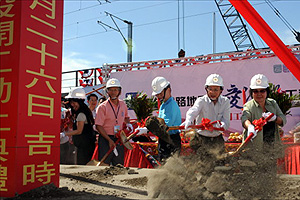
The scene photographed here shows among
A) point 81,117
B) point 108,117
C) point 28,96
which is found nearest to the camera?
point 28,96

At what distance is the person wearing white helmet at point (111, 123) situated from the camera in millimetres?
3912

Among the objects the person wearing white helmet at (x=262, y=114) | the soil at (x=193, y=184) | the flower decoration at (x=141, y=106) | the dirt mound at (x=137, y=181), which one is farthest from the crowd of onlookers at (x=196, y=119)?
the flower decoration at (x=141, y=106)

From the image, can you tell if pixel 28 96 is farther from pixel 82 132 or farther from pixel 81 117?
pixel 82 132

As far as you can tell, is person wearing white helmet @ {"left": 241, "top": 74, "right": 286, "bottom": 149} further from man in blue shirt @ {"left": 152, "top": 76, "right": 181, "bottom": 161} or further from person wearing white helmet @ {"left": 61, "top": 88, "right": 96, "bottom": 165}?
person wearing white helmet @ {"left": 61, "top": 88, "right": 96, "bottom": 165}

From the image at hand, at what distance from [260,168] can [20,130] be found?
194 cm

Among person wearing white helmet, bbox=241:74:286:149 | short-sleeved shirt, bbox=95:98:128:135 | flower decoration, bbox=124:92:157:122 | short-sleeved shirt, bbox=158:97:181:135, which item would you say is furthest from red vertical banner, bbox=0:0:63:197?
flower decoration, bbox=124:92:157:122

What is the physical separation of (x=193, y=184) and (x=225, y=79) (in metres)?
5.47

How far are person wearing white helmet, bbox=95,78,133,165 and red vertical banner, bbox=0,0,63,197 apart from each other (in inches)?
62.1

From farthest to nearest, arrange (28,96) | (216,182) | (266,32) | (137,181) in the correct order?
(137,181)
(266,32)
(28,96)
(216,182)

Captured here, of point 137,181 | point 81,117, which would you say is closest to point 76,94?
point 81,117

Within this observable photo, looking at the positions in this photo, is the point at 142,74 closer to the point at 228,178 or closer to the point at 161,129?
the point at 161,129

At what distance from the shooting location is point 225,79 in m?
7.14

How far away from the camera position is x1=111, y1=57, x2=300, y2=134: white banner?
6.52 m

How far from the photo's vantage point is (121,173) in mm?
3098
